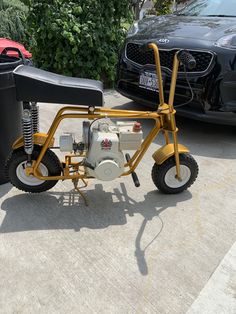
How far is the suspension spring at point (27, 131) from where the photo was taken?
8.51ft

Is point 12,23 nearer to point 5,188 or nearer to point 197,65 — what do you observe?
point 197,65

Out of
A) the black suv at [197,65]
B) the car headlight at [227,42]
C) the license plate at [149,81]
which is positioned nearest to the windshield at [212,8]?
the black suv at [197,65]

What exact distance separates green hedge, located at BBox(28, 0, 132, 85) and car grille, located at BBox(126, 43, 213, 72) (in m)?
1.33

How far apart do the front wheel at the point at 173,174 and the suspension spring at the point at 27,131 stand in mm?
1049

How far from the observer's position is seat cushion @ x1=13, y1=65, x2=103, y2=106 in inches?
96.5

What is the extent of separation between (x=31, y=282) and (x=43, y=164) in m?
0.97

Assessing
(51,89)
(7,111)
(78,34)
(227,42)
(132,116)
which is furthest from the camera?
(78,34)

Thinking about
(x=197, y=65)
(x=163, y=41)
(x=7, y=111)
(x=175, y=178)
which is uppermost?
(x=163, y=41)

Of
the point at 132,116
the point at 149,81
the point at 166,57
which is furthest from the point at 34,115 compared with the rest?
the point at 166,57

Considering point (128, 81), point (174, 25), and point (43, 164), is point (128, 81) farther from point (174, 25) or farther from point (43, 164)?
point (43, 164)

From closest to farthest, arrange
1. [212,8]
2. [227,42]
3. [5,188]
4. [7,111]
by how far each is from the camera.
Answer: [7,111] → [5,188] → [227,42] → [212,8]

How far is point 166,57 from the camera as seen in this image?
164 inches

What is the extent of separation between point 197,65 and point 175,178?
5.12ft

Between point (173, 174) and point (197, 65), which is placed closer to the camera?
point (173, 174)
